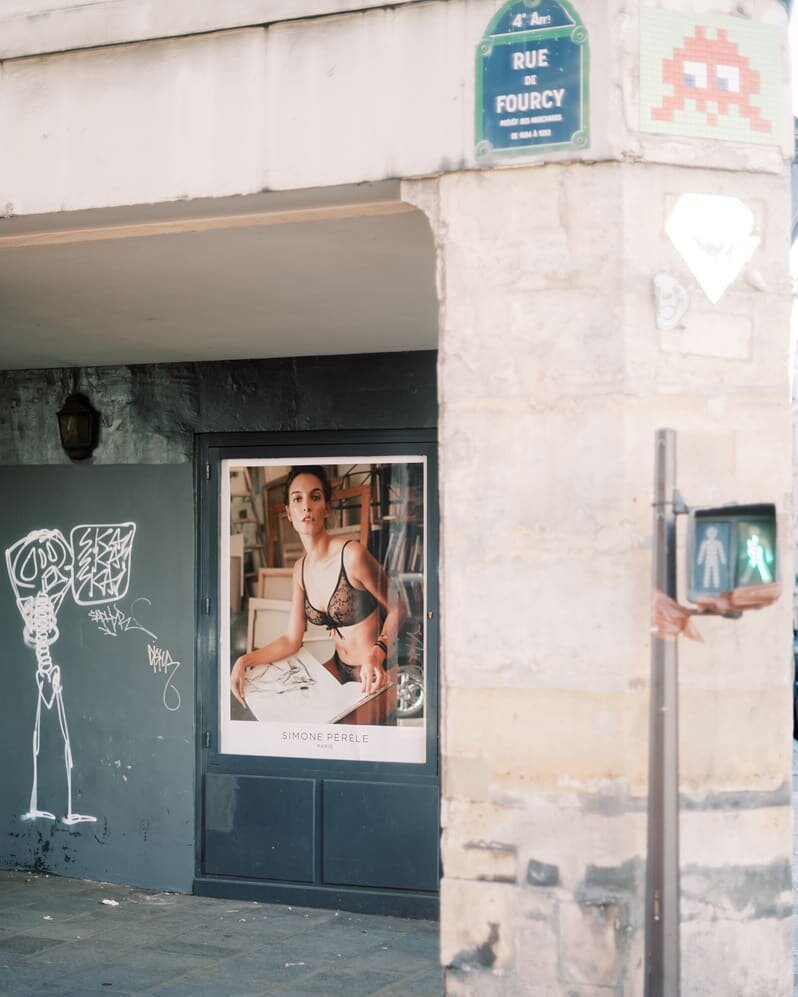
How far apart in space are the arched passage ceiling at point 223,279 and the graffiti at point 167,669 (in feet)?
Answer: 6.19

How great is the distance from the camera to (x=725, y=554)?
332 centimetres

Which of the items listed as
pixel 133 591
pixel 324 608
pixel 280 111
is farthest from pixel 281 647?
pixel 280 111

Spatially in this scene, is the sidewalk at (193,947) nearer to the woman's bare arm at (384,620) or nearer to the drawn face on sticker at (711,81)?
the woman's bare arm at (384,620)

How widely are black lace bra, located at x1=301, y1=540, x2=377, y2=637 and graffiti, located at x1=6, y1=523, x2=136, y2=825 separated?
1.40 metres

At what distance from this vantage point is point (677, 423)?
13.3 ft

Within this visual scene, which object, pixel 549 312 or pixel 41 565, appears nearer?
pixel 549 312

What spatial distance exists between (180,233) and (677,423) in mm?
2170

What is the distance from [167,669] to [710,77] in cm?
497

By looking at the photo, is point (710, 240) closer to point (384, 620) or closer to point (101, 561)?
point (384, 620)

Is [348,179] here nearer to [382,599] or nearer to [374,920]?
[382,599]

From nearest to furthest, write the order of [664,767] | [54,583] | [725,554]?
[725,554] < [664,767] < [54,583]

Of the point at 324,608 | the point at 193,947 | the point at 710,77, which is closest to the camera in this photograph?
the point at 710,77

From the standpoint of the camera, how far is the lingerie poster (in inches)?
281

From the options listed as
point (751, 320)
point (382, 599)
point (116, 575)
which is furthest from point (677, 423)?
point (116, 575)
